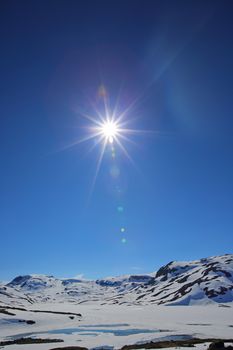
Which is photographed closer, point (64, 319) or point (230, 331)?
point (230, 331)

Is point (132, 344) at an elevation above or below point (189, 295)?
below

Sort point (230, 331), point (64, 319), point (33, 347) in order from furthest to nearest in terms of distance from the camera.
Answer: point (64, 319) < point (230, 331) < point (33, 347)

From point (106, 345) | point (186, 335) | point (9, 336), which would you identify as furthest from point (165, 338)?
point (9, 336)

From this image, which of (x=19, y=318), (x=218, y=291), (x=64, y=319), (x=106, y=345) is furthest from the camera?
(x=218, y=291)

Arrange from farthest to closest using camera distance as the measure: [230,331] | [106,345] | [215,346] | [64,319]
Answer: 1. [64,319]
2. [230,331]
3. [106,345]
4. [215,346]

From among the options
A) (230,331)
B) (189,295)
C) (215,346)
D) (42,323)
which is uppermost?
(189,295)

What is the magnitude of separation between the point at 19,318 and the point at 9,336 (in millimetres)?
15811

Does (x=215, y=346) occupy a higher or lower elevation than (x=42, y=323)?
lower

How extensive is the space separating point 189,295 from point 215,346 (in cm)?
16203

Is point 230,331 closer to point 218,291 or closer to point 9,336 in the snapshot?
point 9,336

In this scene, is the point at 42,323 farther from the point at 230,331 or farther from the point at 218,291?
the point at 218,291

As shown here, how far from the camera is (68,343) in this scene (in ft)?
139

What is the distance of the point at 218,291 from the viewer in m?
178

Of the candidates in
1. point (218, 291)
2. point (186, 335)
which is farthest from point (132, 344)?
point (218, 291)
